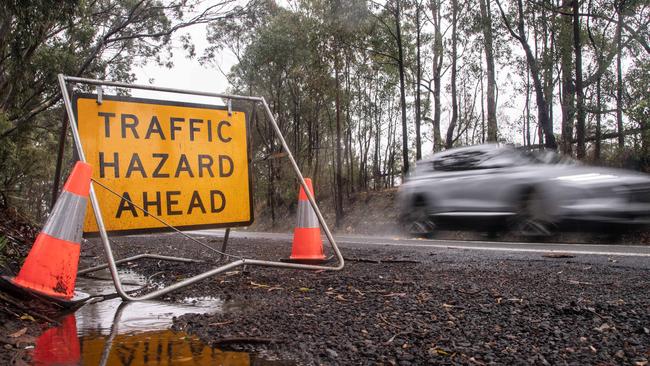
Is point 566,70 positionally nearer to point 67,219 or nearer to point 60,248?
point 67,219

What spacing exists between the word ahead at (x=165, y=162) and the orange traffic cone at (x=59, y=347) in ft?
4.40

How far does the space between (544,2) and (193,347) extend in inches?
729

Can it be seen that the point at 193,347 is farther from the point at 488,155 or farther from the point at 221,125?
the point at 488,155

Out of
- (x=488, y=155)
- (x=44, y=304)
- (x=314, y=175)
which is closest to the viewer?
(x=44, y=304)

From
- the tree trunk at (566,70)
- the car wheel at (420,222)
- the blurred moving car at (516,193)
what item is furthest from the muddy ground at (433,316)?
the tree trunk at (566,70)

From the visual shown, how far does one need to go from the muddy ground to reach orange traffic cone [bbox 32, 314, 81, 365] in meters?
0.50

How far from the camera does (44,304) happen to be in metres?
2.85

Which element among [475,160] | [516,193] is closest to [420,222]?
[475,160]

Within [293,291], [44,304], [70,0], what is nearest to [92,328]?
[44,304]

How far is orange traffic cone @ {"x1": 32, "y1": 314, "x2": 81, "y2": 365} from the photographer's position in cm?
200

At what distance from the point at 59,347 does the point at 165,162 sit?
211cm

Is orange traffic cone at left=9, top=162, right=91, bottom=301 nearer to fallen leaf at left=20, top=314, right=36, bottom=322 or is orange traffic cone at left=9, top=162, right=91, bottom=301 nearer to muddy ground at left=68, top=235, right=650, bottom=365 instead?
fallen leaf at left=20, top=314, right=36, bottom=322

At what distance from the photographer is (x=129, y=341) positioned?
90.5 inches

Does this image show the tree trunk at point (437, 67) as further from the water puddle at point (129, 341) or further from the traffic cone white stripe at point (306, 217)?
the water puddle at point (129, 341)
